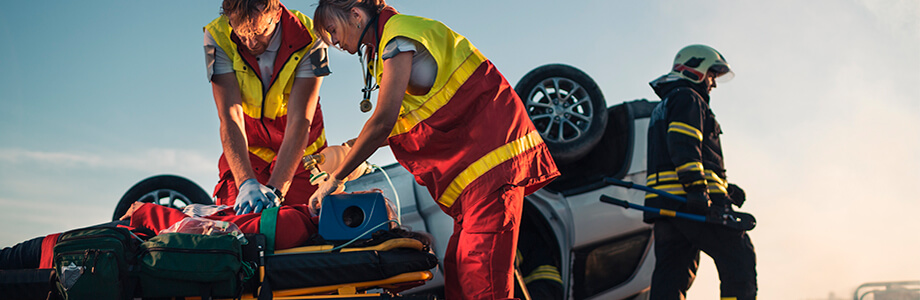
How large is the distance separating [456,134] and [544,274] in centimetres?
240

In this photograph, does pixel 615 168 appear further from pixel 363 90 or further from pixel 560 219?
pixel 363 90

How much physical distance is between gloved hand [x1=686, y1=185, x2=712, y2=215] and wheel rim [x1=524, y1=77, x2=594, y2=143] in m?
0.96

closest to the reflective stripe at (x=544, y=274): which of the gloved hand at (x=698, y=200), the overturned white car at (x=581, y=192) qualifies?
the overturned white car at (x=581, y=192)

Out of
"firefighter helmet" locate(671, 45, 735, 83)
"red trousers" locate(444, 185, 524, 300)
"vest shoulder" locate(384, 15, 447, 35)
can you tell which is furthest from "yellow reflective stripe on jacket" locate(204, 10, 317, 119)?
"firefighter helmet" locate(671, 45, 735, 83)

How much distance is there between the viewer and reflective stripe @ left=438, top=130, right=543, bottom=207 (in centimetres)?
208

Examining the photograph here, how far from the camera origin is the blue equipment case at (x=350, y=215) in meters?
2.12

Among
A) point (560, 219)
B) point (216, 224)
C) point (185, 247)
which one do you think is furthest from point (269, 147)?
point (560, 219)

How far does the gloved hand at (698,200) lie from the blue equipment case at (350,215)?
232 centimetres

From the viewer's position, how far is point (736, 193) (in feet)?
15.1

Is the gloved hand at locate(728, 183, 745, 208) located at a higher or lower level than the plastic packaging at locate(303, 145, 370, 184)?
lower

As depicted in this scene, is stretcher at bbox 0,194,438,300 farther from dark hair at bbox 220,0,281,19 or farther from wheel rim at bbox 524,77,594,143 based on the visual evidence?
wheel rim at bbox 524,77,594,143

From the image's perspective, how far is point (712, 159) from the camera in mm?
4188

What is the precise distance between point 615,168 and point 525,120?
272 centimetres

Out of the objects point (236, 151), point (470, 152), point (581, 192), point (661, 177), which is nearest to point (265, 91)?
point (236, 151)
